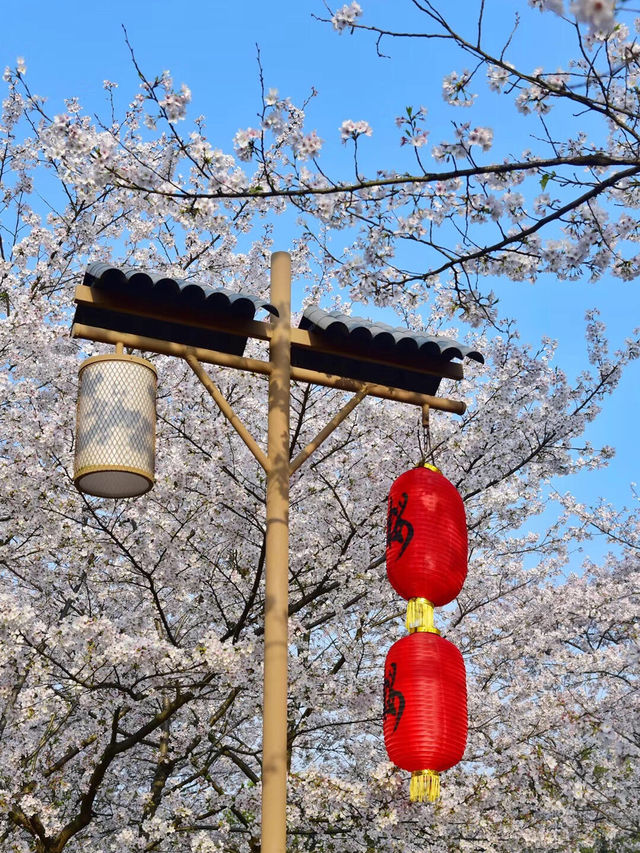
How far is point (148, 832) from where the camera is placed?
7645mm

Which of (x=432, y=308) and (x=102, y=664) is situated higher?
(x=432, y=308)

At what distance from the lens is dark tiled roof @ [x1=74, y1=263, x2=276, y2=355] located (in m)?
5.09

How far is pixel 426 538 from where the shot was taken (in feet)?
18.4

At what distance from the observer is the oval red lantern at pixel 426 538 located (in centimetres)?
555

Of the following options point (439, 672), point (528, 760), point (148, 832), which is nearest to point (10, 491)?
point (148, 832)

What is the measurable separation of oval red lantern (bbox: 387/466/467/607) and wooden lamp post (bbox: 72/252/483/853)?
50 cm

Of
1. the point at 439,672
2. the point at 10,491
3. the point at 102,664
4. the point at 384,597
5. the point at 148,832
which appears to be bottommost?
the point at 148,832

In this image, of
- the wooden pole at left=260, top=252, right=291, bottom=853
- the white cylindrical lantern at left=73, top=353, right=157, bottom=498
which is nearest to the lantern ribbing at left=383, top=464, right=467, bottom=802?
the wooden pole at left=260, top=252, right=291, bottom=853

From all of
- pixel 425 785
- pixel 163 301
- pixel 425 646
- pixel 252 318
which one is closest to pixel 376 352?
pixel 252 318

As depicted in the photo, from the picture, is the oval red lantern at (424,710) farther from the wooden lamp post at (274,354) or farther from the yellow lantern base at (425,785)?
the wooden lamp post at (274,354)

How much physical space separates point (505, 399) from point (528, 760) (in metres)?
3.78

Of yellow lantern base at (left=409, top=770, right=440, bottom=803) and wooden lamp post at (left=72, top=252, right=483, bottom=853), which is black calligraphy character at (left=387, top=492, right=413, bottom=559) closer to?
wooden lamp post at (left=72, top=252, right=483, bottom=853)

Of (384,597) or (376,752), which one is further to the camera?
(376,752)

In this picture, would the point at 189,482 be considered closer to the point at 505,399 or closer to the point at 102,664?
the point at 102,664
